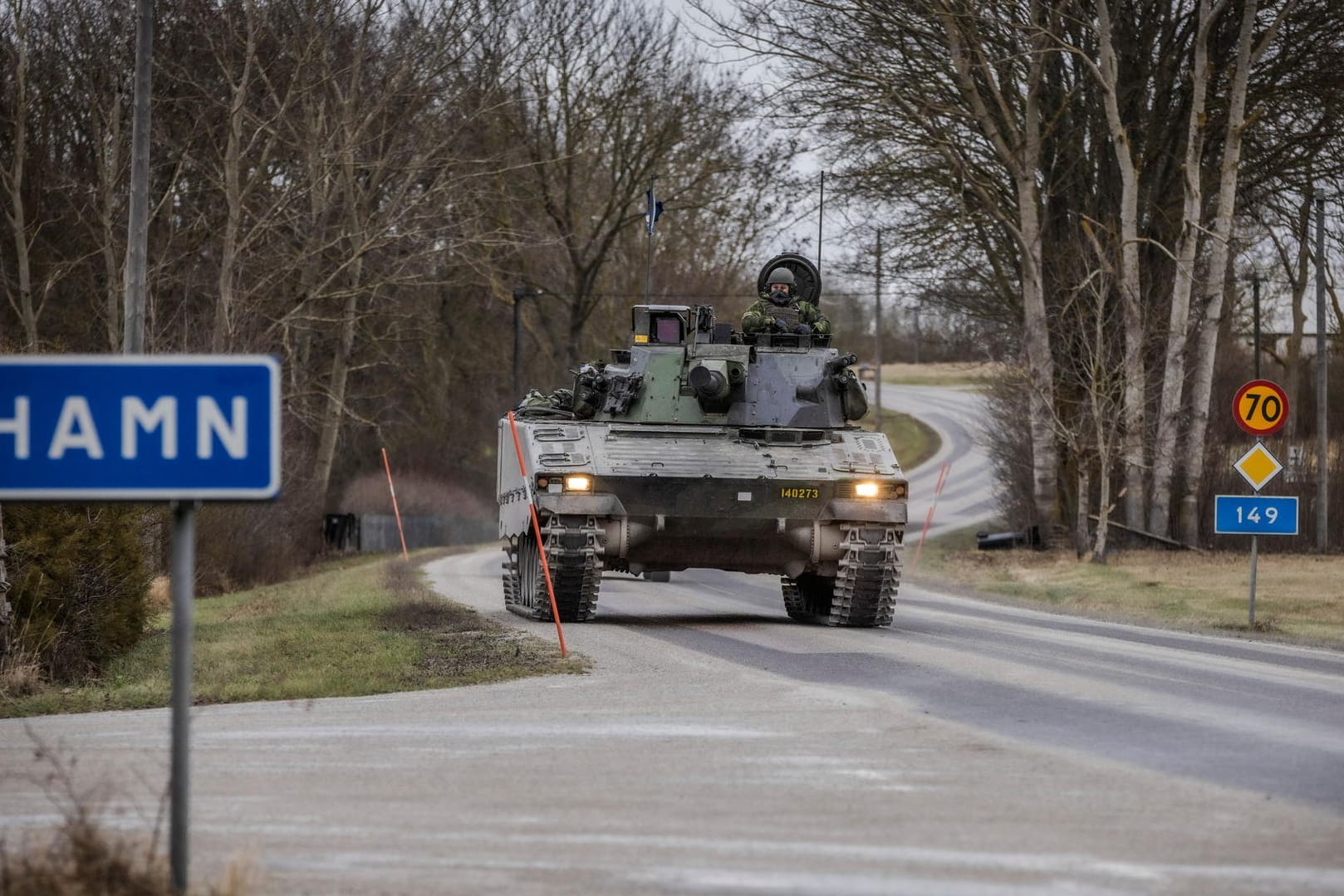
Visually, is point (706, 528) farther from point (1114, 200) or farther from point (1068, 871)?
point (1114, 200)

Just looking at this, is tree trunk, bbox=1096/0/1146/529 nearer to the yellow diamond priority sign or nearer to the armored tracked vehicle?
the yellow diamond priority sign

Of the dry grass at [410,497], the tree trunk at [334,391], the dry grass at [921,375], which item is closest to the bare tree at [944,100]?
the tree trunk at [334,391]

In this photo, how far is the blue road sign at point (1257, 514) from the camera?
20906mm

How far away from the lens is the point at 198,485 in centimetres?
587

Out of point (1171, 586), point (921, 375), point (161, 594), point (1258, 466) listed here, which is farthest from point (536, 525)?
point (921, 375)

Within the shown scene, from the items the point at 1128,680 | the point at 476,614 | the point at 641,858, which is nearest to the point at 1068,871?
the point at 641,858

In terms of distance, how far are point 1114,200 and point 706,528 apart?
76.6ft

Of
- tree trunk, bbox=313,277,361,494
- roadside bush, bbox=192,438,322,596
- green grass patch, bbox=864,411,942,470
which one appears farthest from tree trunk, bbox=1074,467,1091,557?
green grass patch, bbox=864,411,942,470

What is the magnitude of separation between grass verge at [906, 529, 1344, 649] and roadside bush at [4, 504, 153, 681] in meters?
11.1

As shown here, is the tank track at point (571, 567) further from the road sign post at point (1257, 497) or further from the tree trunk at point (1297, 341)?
the tree trunk at point (1297, 341)

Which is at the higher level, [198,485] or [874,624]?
[198,485]

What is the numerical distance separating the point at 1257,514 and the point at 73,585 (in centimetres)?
1257

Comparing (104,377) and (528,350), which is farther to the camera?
(528,350)

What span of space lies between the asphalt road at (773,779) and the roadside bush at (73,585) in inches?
138
